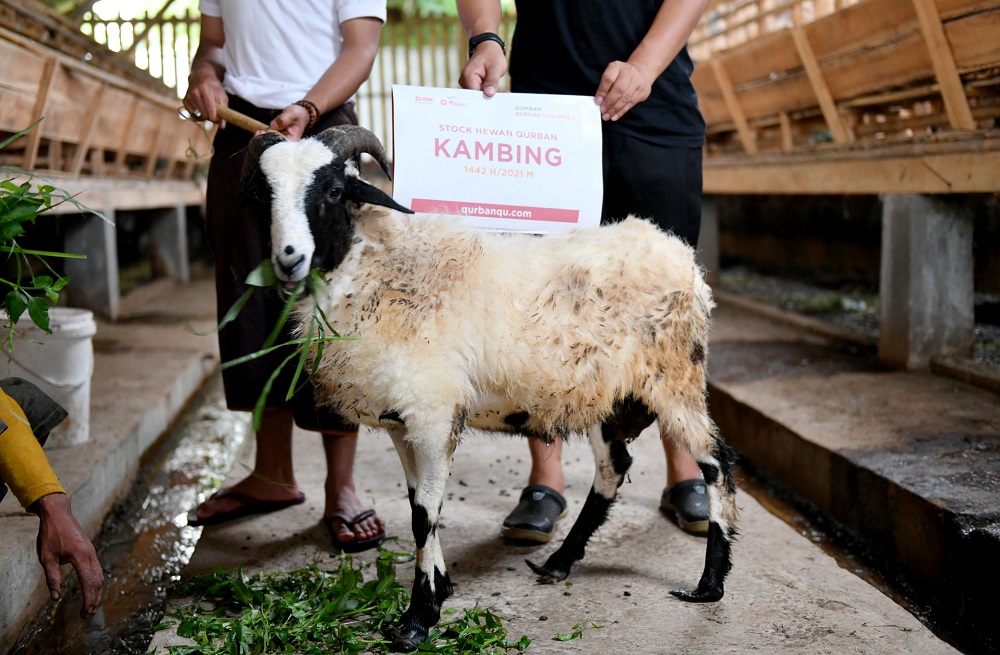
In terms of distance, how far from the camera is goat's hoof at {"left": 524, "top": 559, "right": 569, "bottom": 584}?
109 inches

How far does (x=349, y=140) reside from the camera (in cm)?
235

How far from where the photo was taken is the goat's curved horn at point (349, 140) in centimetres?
231

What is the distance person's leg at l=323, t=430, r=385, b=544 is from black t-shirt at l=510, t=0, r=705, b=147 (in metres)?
1.36

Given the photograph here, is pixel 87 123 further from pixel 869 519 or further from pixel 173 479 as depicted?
pixel 869 519

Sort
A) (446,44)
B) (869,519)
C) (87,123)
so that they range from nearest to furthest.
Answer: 1. (869,519)
2. (87,123)
3. (446,44)

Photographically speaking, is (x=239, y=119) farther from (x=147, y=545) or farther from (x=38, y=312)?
(x=147, y=545)

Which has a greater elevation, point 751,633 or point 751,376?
point 751,376

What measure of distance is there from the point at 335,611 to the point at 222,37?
190cm

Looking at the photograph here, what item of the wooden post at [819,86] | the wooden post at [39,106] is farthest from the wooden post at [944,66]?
the wooden post at [39,106]


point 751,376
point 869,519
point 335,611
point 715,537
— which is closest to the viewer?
point 335,611

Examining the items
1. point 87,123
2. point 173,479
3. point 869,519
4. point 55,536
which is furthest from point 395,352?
point 87,123

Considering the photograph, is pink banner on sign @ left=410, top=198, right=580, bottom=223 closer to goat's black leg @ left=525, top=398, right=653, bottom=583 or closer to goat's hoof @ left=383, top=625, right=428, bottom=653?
goat's black leg @ left=525, top=398, right=653, bottom=583

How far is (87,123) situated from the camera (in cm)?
605

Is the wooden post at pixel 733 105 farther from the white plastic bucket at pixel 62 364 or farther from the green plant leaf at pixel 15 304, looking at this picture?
the green plant leaf at pixel 15 304
